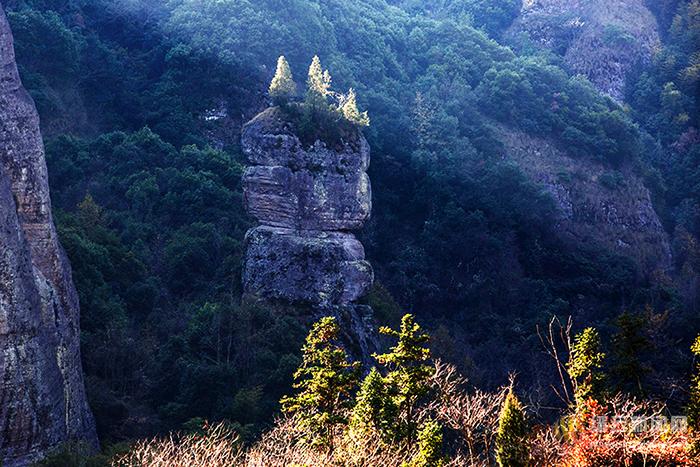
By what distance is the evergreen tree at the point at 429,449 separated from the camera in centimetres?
2519

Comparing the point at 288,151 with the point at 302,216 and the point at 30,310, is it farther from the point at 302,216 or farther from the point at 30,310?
the point at 30,310

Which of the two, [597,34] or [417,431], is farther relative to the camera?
[597,34]

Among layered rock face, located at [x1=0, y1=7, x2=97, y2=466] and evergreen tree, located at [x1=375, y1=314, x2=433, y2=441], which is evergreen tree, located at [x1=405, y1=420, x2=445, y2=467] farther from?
layered rock face, located at [x1=0, y1=7, x2=97, y2=466]

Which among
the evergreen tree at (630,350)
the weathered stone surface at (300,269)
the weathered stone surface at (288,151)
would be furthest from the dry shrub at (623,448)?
the weathered stone surface at (288,151)

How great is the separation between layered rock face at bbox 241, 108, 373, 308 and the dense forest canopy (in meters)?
2.56

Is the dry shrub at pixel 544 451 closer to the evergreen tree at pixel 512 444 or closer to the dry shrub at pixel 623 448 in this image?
the dry shrub at pixel 623 448

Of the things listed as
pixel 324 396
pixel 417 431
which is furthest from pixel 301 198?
pixel 417 431

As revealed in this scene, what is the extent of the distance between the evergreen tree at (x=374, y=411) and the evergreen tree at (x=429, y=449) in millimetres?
1458

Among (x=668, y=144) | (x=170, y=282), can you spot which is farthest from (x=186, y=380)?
(x=668, y=144)

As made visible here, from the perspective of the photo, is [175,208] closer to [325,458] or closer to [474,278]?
[474,278]

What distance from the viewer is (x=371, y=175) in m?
63.6

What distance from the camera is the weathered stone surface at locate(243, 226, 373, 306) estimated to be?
46.1 metres

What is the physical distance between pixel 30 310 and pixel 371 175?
117 feet

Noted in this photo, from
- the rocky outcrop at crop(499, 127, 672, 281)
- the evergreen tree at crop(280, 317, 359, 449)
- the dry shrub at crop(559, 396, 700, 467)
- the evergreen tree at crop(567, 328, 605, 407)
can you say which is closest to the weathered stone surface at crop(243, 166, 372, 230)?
the evergreen tree at crop(280, 317, 359, 449)
